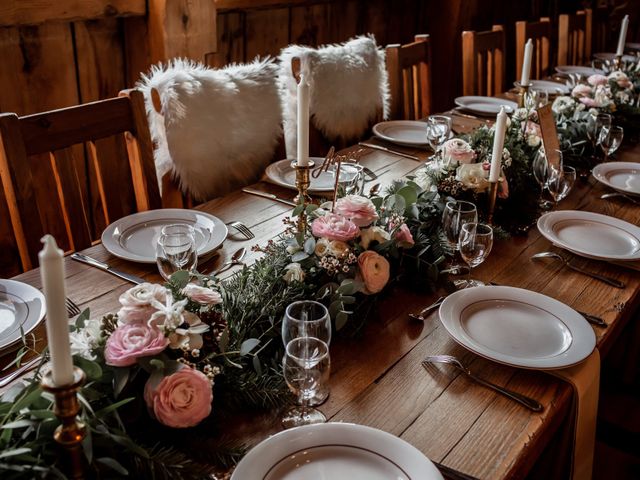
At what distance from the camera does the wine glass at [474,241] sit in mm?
1264

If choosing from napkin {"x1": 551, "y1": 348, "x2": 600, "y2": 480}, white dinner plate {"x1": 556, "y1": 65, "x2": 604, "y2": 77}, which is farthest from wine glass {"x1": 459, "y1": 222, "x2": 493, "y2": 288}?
white dinner plate {"x1": 556, "y1": 65, "x2": 604, "y2": 77}

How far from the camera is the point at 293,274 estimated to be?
1.14 meters

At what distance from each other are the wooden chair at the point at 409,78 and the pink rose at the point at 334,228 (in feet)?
5.47

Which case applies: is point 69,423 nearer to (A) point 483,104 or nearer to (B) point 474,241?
(B) point 474,241

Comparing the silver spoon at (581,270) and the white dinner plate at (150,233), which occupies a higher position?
the white dinner plate at (150,233)

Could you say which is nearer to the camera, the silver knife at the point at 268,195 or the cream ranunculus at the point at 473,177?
the cream ranunculus at the point at 473,177

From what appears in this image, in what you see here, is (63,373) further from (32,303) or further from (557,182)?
(557,182)

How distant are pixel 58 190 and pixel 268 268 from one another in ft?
2.47

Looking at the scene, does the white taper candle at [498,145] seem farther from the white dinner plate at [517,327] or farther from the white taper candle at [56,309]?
the white taper candle at [56,309]

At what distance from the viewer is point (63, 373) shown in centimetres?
62

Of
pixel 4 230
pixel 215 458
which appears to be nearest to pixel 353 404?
pixel 215 458

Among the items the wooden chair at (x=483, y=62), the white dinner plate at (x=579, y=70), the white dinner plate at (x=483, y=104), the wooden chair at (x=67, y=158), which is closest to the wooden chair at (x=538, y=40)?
the white dinner plate at (x=579, y=70)

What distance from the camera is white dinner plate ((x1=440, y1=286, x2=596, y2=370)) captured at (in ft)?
3.59

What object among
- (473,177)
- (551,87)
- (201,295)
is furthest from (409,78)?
(201,295)
